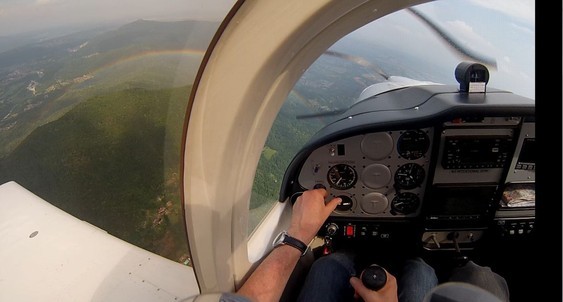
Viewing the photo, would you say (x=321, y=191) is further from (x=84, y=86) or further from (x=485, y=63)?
(x=84, y=86)

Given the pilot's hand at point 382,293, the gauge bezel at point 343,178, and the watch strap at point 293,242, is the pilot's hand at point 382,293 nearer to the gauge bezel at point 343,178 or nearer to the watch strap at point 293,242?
the watch strap at point 293,242

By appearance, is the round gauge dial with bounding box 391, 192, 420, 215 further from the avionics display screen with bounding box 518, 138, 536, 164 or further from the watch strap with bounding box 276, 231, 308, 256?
the watch strap with bounding box 276, 231, 308, 256

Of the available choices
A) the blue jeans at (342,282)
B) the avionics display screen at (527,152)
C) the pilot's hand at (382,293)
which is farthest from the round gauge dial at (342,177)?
the avionics display screen at (527,152)

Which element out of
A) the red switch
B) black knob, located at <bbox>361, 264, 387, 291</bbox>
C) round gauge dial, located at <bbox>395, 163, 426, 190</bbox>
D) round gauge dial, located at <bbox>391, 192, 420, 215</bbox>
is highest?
round gauge dial, located at <bbox>395, 163, 426, 190</bbox>

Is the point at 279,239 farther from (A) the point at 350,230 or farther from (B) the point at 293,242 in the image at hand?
(A) the point at 350,230

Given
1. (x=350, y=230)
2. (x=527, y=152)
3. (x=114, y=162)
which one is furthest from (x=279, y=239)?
(x=527, y=152)

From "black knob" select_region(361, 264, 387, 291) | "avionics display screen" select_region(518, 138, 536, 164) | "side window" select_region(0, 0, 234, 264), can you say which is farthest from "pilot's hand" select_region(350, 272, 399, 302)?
"avionics display screen" select_region(518, 138, 536, 164)

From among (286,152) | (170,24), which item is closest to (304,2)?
(170,24)
